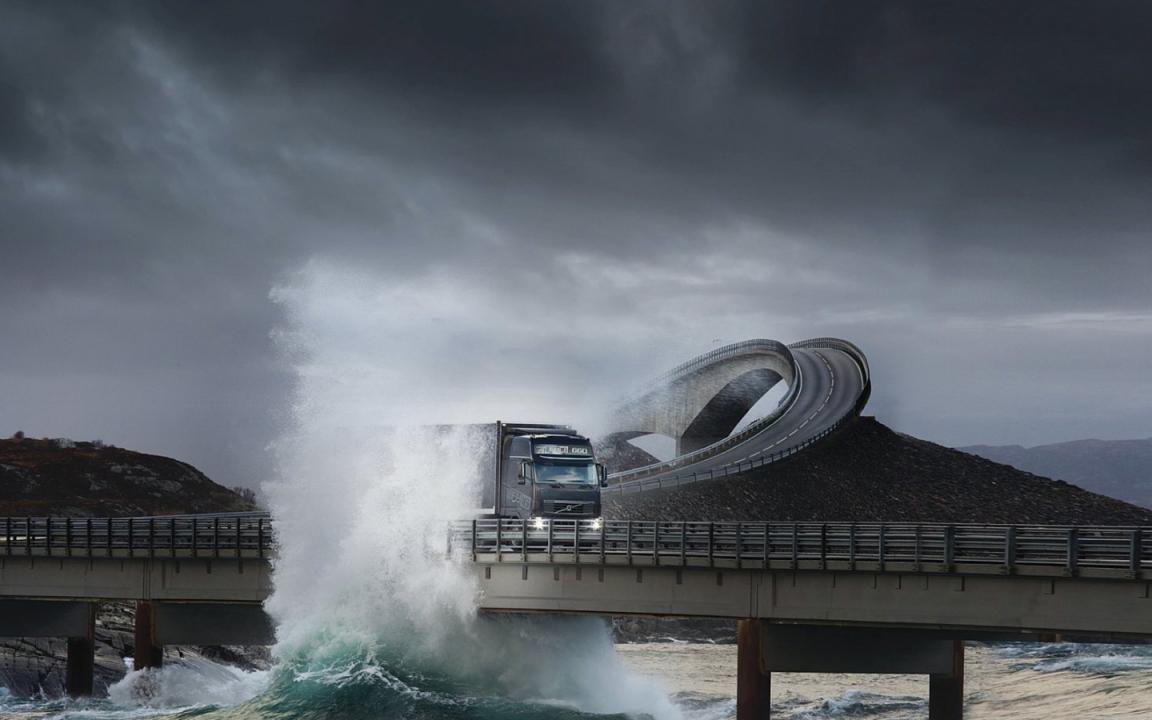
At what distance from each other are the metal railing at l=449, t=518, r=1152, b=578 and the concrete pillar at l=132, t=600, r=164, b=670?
13.9 metres

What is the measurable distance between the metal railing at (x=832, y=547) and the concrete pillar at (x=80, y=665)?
18.8 meters

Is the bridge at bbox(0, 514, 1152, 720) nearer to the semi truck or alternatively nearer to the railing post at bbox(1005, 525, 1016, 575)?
the railing post at bbox(1005, 525, 1016, 575)

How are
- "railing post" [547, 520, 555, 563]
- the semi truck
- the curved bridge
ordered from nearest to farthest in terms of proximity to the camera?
"railing post" [547, 520, 555, 563]
the semi truck
the curved bridge

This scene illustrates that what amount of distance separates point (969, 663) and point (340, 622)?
47.7 meters

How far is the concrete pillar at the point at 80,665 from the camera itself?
5809 centimetres

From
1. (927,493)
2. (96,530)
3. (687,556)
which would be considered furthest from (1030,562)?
(927,493)

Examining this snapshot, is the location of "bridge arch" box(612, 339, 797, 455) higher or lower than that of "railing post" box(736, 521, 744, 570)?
higher

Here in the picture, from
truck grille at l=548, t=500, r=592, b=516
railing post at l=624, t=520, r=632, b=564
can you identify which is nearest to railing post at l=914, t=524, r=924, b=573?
railing post at l=624, t=520, r=632, b=564

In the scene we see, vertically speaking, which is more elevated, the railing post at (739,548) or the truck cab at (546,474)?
the truck cab at (546,474)

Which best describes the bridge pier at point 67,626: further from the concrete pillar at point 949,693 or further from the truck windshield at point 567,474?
the concrete pillar at point 949,693

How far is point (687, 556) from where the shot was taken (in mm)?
45125

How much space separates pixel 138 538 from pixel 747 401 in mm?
101028

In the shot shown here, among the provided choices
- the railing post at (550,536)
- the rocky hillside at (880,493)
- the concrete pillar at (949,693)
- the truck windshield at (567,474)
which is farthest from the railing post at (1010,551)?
the rocky hillside at (880,493)

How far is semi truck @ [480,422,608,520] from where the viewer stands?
167 ft
